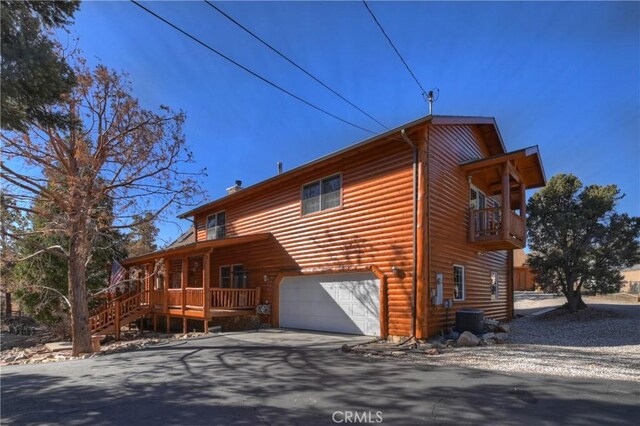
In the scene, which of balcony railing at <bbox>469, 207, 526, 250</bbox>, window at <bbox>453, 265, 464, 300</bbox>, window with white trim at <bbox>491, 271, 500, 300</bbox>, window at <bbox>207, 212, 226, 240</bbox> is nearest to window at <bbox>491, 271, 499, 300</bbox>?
window with white trim at <bbox>491, 271, 500, 300</bbox>

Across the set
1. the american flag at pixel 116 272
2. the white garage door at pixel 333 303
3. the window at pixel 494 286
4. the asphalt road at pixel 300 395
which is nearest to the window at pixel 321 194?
the white garage door at pixel 333 303

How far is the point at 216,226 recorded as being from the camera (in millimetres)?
19703

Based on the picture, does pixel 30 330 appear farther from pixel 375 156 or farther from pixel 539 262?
pixel 539 262

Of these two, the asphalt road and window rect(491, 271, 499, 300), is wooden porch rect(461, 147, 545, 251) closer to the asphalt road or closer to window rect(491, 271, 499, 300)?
window rect(491, 271, 499, 300)

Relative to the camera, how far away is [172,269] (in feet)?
71.5

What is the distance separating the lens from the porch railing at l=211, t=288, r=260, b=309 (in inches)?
588

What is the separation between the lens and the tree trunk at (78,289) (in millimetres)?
11805

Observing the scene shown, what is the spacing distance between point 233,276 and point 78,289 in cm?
641

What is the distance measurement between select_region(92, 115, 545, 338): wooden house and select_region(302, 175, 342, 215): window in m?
0.04

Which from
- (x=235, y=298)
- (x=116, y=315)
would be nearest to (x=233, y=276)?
(x=235, y=298)

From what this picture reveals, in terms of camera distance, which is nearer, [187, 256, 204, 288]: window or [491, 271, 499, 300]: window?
[491, 271, 499, 300]: window

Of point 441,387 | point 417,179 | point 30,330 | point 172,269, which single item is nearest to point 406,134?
point 417,179

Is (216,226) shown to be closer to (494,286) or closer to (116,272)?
(116,272)

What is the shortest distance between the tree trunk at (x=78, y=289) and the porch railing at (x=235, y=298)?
4135 millimetres
